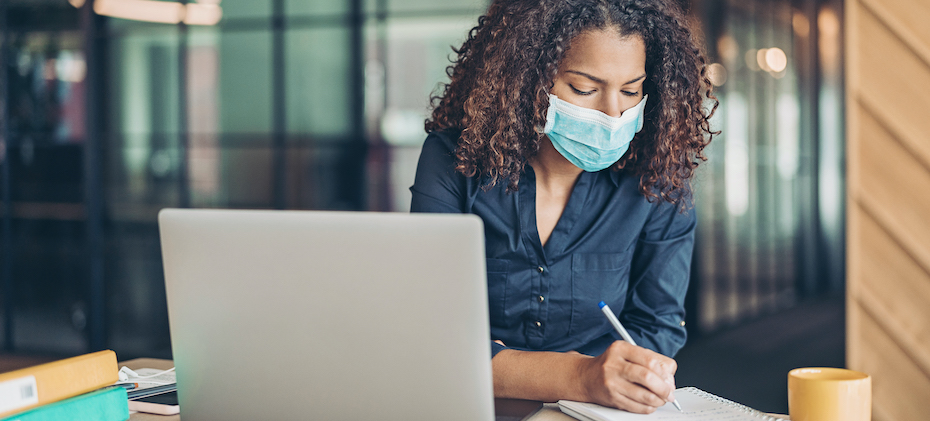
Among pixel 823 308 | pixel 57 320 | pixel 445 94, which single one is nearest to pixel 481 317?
pixel 445 94

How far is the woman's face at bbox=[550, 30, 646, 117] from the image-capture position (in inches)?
52.9

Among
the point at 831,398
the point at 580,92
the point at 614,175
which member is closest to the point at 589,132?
the point at 580,92

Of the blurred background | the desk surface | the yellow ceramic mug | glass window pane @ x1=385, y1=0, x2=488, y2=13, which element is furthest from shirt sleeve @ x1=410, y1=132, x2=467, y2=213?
glass window pane @ x1=385, y1=0, x2=488, y2=13

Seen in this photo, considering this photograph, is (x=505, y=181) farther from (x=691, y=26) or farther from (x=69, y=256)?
(x=69, y=256)

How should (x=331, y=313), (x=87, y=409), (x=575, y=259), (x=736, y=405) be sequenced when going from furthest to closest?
1. (x=575, y=259)
2. (x=736, y=405)
3. (x=87, y=409)
4. (x=331, y=313)

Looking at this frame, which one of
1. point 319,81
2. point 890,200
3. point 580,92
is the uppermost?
point 319,81

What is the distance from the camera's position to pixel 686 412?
0.99 metres

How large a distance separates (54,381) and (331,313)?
35 cm

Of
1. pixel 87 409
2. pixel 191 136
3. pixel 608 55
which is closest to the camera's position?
pixel 87 409

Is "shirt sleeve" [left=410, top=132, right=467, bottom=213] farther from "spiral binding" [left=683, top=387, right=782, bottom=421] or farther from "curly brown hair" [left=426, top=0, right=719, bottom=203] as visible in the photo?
"spiral binding" [left=683, top=387, right=782, bottom=421]

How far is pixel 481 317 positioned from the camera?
759 millimetres

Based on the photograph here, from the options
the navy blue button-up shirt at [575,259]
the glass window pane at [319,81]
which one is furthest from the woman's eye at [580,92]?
the glass window pane at [319,81]

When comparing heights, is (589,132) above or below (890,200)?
above

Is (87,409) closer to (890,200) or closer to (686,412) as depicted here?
(686,412)
